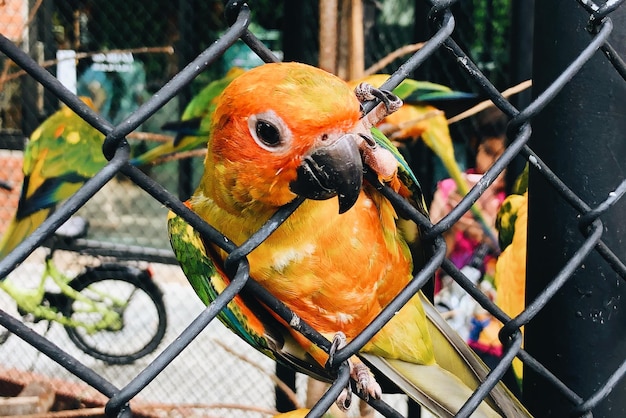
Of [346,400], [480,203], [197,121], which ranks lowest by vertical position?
[346,400]

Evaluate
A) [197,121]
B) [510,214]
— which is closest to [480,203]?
[510,214]

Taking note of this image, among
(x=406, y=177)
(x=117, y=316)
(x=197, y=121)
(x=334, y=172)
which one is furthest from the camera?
(x=117, y=316)

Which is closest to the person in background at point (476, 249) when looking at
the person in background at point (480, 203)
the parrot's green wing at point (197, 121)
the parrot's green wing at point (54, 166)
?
the person in background at point (480, 203)

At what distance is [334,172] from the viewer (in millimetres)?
464

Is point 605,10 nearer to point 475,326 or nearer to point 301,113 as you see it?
point 301,113

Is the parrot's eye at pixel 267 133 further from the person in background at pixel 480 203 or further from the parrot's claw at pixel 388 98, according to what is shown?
the person in background at pixel 480 203

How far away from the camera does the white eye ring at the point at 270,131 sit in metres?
0.49

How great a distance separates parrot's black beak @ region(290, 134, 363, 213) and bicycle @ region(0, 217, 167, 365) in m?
2.07

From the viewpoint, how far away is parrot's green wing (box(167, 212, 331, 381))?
66 cm

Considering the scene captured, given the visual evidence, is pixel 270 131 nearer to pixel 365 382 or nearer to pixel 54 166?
pixel 365 382

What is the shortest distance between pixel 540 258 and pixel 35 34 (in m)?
2.90

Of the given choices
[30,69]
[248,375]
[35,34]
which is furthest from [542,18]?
[35,34]

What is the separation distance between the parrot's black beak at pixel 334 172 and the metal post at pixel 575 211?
0.66 feet

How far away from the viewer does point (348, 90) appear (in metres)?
0.49
